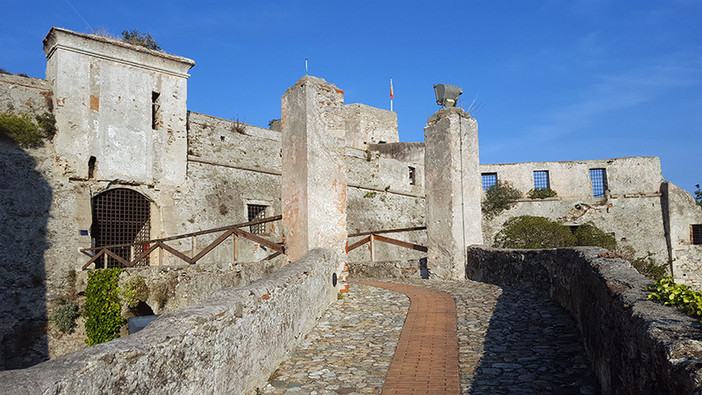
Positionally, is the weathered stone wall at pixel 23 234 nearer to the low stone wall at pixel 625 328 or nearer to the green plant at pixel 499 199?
the low stone wall at pixel 625 328

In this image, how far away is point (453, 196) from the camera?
1166 centimetres

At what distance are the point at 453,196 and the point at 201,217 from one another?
8787 mm

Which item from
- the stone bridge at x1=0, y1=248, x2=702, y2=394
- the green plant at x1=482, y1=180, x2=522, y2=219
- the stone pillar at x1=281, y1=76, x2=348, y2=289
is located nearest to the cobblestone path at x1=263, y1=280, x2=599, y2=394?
the stone bridge at x1=0, y1=248, x2=702, y2=394

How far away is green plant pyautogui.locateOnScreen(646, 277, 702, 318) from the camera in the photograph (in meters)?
2.81

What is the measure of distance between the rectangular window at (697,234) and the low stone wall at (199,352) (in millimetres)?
27281

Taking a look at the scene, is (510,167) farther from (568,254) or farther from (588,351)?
(588,351)

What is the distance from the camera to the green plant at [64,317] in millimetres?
12938

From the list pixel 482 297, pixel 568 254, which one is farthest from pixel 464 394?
pixel 482 297

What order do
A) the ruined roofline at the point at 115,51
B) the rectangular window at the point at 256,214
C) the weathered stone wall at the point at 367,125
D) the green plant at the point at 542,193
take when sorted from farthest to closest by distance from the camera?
A: the weathered stone wall at the point at 367,125 → the green plant at the point at 542,193 → the rectangular window at the point at 256,214 → the ruined roofline at the point at 115,51

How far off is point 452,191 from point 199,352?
9081 millimetres

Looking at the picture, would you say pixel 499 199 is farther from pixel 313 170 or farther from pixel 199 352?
pixel 199 352

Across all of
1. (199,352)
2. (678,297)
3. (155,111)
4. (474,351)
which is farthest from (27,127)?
(678,297)

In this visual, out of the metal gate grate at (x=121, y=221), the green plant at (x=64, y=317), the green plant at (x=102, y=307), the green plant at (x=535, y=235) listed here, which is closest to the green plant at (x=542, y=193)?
the green plant at (x=535, y=235)

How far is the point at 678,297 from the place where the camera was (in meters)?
3.07
